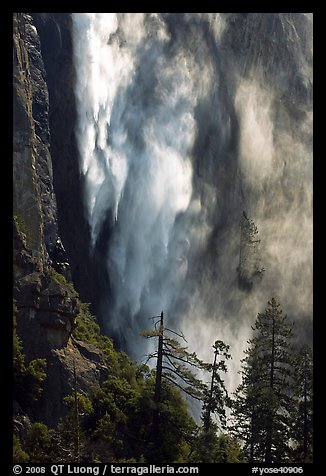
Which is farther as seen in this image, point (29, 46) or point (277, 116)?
point (277, 116)

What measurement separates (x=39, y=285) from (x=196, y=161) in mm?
32929

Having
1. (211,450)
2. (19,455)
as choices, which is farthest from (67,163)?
(211,450)

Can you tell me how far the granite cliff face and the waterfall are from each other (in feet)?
48.0

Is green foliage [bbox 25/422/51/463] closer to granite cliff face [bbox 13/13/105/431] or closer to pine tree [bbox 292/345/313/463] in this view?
granite cliff face [bbox 13/13/105/431]

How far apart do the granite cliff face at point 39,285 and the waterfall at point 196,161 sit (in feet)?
48.0

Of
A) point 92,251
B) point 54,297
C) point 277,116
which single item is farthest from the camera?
point 277,116

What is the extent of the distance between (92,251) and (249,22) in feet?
97.7

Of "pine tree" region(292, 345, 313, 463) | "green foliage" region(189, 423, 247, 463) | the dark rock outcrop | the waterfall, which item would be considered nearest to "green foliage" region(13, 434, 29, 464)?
"green foliage" region(189, 423, 247, 463)

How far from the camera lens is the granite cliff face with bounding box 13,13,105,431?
106 ft

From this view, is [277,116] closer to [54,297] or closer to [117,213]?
[117,213]

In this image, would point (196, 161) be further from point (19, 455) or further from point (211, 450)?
point (19, 455)

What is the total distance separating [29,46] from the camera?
48.9m
